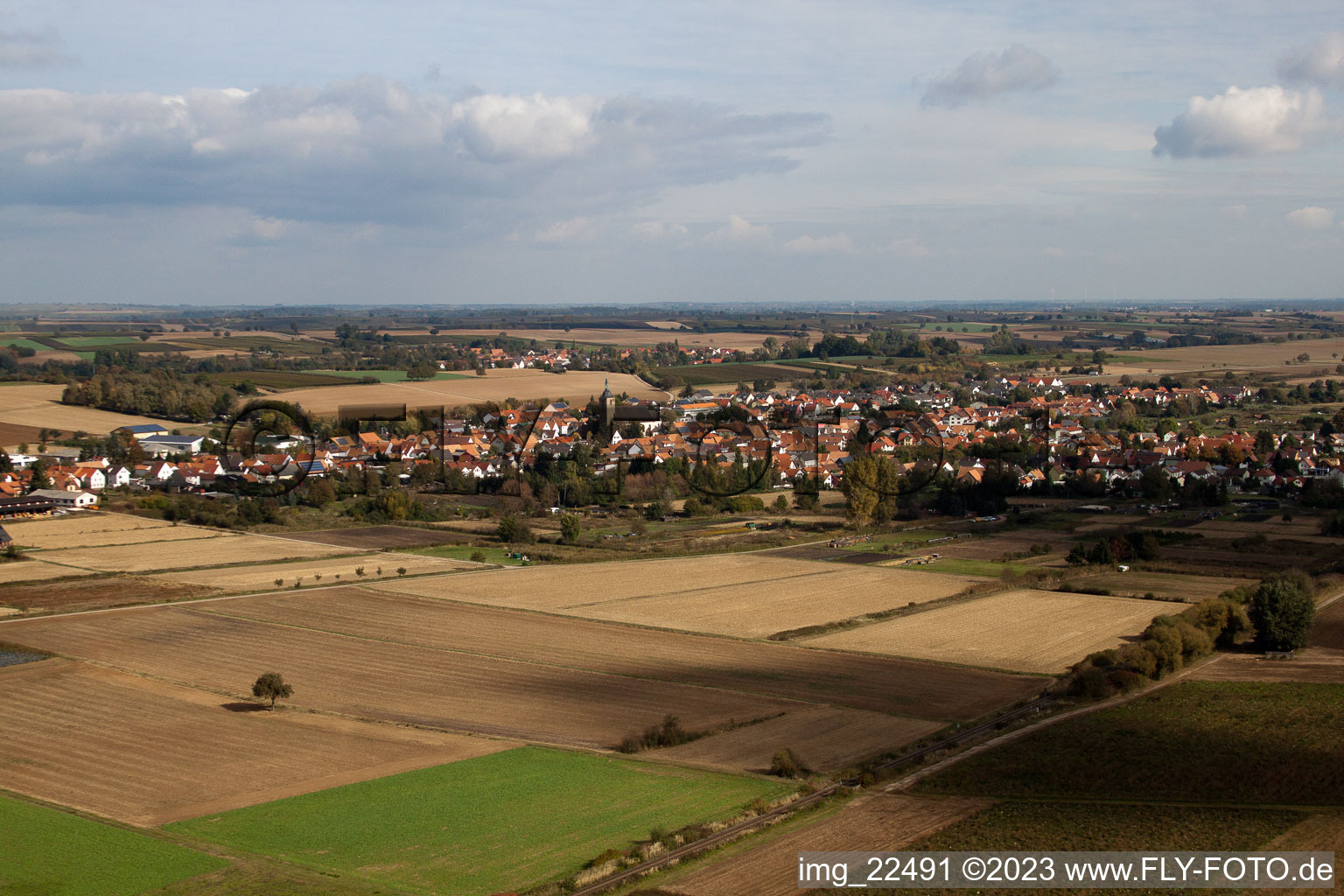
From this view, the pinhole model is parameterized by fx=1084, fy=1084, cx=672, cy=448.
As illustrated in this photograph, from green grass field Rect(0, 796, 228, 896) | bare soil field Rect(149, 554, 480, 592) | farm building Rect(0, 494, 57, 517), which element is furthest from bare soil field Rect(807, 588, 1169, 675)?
farm building Rect(0, 494, 57, 517)

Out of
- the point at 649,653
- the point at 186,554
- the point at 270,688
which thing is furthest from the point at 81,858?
the point at 186,554

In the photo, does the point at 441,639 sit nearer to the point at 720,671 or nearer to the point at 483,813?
the point at 720,671

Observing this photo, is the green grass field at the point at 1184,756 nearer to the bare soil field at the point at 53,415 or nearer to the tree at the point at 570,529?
the tree at the point at 570,529

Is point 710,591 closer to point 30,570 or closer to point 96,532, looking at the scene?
point 30,570

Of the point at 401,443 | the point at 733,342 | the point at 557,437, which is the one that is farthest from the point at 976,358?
the point at 401,443

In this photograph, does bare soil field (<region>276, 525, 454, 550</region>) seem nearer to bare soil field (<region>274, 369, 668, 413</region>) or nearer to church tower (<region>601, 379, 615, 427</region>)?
church tower (<region>601, 379, 615, 427</region>)
